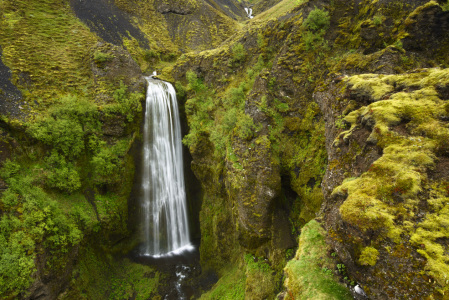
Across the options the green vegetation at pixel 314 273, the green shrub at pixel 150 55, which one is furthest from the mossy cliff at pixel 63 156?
the green vegetation at pixel 314 273

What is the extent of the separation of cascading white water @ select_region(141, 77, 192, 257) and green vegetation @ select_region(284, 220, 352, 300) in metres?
14.5

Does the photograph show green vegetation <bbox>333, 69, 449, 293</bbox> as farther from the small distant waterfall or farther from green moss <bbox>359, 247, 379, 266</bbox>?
the small distant waterfall

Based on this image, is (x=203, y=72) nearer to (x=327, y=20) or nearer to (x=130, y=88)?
(x=130, y=88)

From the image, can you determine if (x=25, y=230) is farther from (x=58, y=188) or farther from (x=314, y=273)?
(x=314, y=273)

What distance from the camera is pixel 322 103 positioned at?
32.0 feet

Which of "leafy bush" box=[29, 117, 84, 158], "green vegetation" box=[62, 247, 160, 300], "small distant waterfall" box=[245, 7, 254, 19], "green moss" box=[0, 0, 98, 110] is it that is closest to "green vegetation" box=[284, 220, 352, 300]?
"green vegetation" box=[62, 247, 160, 300]

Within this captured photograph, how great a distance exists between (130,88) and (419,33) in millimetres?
20008

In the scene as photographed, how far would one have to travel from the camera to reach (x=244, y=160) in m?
12.0

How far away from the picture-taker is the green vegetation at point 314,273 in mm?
4852

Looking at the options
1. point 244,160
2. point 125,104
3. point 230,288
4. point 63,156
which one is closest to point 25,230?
point 63,156

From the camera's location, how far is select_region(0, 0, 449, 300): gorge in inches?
187

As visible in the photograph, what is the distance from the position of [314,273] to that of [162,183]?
15511mm

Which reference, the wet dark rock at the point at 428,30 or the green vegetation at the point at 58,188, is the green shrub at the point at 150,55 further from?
the wet dark rock at the point at 428,30

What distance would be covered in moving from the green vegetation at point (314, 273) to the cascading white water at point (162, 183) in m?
14.5
